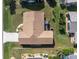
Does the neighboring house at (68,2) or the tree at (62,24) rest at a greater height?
the neighboring house at (68,2)

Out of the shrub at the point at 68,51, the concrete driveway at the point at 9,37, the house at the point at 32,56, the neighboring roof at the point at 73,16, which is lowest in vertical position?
the house at the point at 32,56

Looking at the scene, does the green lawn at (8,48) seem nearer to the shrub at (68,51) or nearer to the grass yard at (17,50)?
the grass yard at (17,50)

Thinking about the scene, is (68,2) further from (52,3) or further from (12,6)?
(12,6)

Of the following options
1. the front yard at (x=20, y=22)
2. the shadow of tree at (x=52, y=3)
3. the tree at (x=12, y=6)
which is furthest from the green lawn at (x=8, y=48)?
the shadow of tree at (x=52, y=3)

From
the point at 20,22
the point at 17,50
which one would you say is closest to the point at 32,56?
the point at 17,50

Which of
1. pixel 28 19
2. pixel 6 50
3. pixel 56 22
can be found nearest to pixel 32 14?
pixel 28 19

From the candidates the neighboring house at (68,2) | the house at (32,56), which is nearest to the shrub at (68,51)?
the house at (32,56)

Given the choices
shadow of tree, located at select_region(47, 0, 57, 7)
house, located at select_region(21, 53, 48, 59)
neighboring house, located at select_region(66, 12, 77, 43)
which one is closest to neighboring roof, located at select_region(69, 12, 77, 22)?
neighboring house, located at select_region(66, 12, 77, 43)
